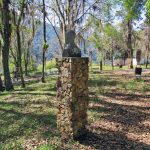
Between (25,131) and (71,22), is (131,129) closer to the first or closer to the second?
(25,131)

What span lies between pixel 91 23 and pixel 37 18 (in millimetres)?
7416

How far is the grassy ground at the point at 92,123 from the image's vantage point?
11263 millimetres

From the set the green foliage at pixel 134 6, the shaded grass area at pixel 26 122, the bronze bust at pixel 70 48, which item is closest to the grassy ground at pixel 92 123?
the shaded grass area at pixel 26 122

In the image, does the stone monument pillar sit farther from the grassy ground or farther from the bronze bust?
the grassy ground

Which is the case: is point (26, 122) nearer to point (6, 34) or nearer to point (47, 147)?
point (47, 147)

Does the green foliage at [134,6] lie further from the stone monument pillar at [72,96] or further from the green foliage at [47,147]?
the green foliage at [47,147]

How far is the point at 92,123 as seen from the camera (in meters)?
13.6

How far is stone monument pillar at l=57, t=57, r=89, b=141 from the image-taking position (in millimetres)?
11258

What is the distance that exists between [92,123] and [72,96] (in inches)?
107

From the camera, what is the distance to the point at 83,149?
1062cm

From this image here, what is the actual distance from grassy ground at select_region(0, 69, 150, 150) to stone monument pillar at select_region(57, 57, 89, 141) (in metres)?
0.43

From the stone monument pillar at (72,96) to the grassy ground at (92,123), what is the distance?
0.43 m

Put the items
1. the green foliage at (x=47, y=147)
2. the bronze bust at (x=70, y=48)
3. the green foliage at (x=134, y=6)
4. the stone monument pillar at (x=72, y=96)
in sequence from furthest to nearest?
the green foliage at (x=134, y=6) < the bronze bust at (x=70, y=48) < the stone monument pillar at (x=72, y=96) < the green foliage at (x=47, y=147)

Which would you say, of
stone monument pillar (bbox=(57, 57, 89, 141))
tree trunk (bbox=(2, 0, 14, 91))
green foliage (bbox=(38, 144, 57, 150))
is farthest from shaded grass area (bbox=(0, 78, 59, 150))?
tree trunk (bbox=(2, 0, 14, 91))
